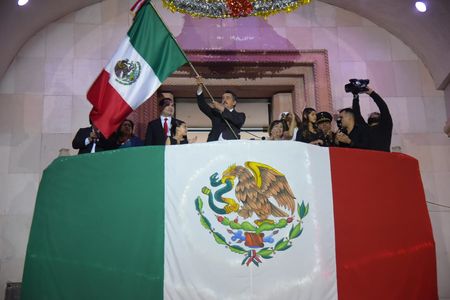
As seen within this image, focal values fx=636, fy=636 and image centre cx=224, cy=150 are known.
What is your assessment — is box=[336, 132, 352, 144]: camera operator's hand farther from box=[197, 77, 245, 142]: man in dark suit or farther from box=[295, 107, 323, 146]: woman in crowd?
box=[197, 77, 245, 142]: man in dark suit

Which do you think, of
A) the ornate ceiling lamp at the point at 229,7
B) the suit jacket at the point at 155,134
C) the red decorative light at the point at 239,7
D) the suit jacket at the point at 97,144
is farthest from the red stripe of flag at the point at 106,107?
the red decorative light at the point at 239,7

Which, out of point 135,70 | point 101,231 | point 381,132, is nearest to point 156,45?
point 135,70

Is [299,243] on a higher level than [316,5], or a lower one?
lower

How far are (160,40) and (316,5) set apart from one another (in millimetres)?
3646

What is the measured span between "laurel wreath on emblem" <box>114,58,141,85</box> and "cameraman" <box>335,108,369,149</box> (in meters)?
2.57

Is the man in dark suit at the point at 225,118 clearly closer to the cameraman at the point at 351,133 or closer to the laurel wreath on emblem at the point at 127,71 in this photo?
the laurel wreath on emblem at the point at 127,71

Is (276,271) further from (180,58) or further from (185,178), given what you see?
(180,58)

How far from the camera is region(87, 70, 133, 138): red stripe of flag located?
296 inches

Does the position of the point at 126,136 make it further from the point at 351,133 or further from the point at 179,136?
the point at 351,133

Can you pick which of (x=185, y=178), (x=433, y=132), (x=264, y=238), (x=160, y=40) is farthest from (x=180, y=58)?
(x=433, y=132)

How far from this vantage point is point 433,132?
9961 millimetres

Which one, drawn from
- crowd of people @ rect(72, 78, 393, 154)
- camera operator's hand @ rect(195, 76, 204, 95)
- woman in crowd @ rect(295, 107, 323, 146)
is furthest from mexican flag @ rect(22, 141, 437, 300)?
camera operator's hand @ rect(195, 76, 204, 95)

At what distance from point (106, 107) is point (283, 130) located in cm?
227

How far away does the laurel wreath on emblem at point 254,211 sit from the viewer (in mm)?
6258
